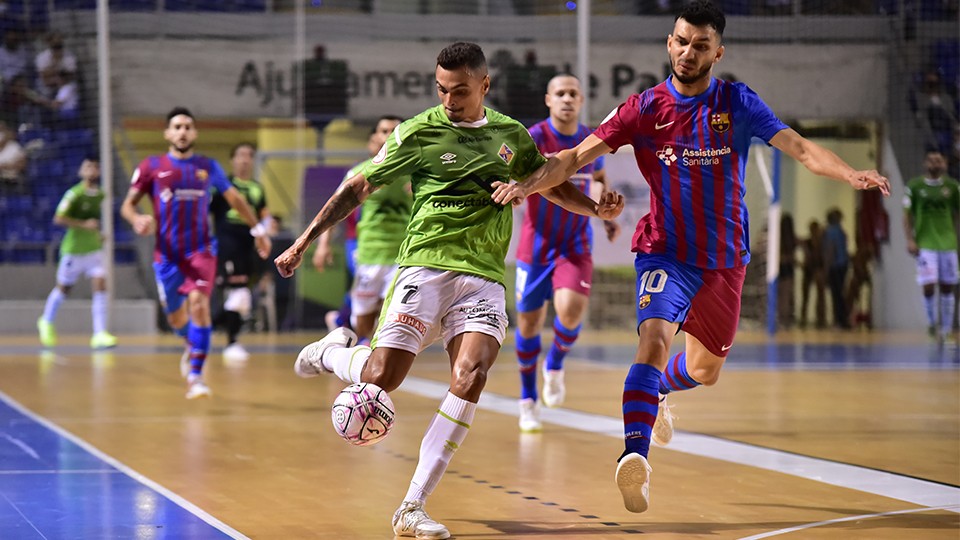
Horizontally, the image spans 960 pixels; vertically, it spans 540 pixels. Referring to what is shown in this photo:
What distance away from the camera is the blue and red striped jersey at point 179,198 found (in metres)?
11.1

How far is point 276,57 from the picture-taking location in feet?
67.4

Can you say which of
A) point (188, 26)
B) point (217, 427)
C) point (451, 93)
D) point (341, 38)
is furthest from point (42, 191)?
point (451, 93)

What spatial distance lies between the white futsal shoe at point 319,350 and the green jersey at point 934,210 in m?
13.7

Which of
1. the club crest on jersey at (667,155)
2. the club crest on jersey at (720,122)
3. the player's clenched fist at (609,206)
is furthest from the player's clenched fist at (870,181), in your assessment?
the player's clenched fist at (609,206)

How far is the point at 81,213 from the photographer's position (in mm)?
17609

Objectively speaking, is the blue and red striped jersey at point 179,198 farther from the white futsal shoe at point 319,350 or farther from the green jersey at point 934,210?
the green jersey at point 934,210

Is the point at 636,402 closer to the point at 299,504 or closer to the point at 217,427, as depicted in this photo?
the point at 299,504

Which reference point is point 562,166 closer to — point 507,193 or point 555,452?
point 507,193

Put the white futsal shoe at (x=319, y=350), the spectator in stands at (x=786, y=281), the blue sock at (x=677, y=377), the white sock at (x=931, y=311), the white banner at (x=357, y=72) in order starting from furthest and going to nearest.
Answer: the spectator in stands at (x=786, y=281) → the white banner at (x=357, y=72) → the white sock at (x=931, y=311) → the blue sock at (x=677, y=377) → the white futsal shoe at (x=319, y=350)

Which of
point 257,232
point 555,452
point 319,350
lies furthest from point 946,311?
point 319,350

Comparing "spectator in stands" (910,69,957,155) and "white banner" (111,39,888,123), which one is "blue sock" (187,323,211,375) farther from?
"spectator in stands" (910,69,957,155)

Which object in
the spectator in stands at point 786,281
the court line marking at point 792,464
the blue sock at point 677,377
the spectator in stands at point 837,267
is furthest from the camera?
the spectator in stands at point 786,281

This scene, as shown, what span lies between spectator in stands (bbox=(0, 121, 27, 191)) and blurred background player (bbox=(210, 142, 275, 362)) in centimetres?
592

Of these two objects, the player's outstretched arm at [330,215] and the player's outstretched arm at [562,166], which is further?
the player's outstretched arm at [562,166]
